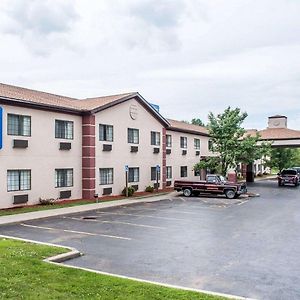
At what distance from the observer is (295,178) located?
46.2 meters

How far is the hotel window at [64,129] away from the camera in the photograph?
25.8m

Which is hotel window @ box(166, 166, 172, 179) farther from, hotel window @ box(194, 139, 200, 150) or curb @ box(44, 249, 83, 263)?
curb @ box(44, 249, 83, 263)

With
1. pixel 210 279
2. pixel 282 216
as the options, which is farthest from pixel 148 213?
pixel 210 279

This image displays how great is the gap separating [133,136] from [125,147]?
5.02 feet

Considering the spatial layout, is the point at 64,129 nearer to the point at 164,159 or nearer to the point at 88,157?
the point at 88,157

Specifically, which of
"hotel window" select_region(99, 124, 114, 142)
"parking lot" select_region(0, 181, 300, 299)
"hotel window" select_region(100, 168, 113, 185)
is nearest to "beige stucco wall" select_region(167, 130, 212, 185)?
"hotel window" select_region(100, 168, 113, 185)

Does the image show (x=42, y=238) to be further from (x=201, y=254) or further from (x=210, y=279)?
(x=210, y=279)

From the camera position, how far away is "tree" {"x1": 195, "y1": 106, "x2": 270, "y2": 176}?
35956mm

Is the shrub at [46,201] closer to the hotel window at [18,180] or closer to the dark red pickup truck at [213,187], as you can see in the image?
the hotel window at [18,180]

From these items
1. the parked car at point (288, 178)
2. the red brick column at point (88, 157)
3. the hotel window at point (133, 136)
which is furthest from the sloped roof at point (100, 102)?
the parked car at point (288, 178)

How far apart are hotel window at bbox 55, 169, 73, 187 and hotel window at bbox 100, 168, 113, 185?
2.75 metres

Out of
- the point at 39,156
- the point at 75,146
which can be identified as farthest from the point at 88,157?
the point at 39,156

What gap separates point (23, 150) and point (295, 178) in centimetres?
3347

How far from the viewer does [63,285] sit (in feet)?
26.2
